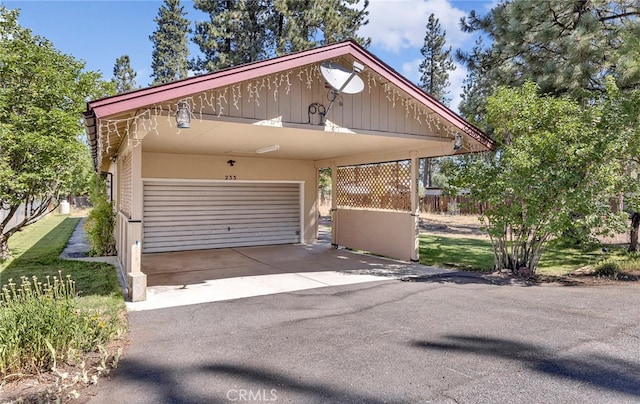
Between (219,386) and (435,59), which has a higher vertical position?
(435,59)

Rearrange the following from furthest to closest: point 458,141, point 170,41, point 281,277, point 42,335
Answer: point 170,41 < point 458,141 < point 281,277 < point 42,335

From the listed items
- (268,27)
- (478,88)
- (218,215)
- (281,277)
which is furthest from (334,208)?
(268,27)

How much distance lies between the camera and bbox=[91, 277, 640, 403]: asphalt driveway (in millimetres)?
3016

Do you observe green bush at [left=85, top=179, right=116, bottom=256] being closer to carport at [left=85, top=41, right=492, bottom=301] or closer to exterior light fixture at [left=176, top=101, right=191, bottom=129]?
carport at [left=85, top=41, right=492, bottom=301]

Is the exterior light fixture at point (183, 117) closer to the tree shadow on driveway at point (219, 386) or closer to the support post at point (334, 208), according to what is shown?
the tree shadow on driveway at point (219, 386)

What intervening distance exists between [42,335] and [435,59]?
Result: 34397 mm

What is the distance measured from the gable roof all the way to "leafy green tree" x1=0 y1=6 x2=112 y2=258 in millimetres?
3652

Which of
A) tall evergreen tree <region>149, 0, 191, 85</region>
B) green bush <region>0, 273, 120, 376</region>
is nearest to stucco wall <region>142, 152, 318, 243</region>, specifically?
green bush <region>0, 273, 120, 376</region>

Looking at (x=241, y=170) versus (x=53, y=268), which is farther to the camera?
(x=241, y=170)

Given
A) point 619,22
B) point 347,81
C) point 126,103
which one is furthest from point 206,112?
point 619,22

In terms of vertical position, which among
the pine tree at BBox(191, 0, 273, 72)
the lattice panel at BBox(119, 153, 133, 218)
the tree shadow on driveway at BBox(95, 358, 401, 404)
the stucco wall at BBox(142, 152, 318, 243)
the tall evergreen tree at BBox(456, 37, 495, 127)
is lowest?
the tree shadow on driveway at BBox(95, 358, 401, 404)

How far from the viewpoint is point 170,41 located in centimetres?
2867

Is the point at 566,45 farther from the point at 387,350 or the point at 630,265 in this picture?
the point at 387,350

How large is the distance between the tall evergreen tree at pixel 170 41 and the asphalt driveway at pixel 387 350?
89.4 ft
